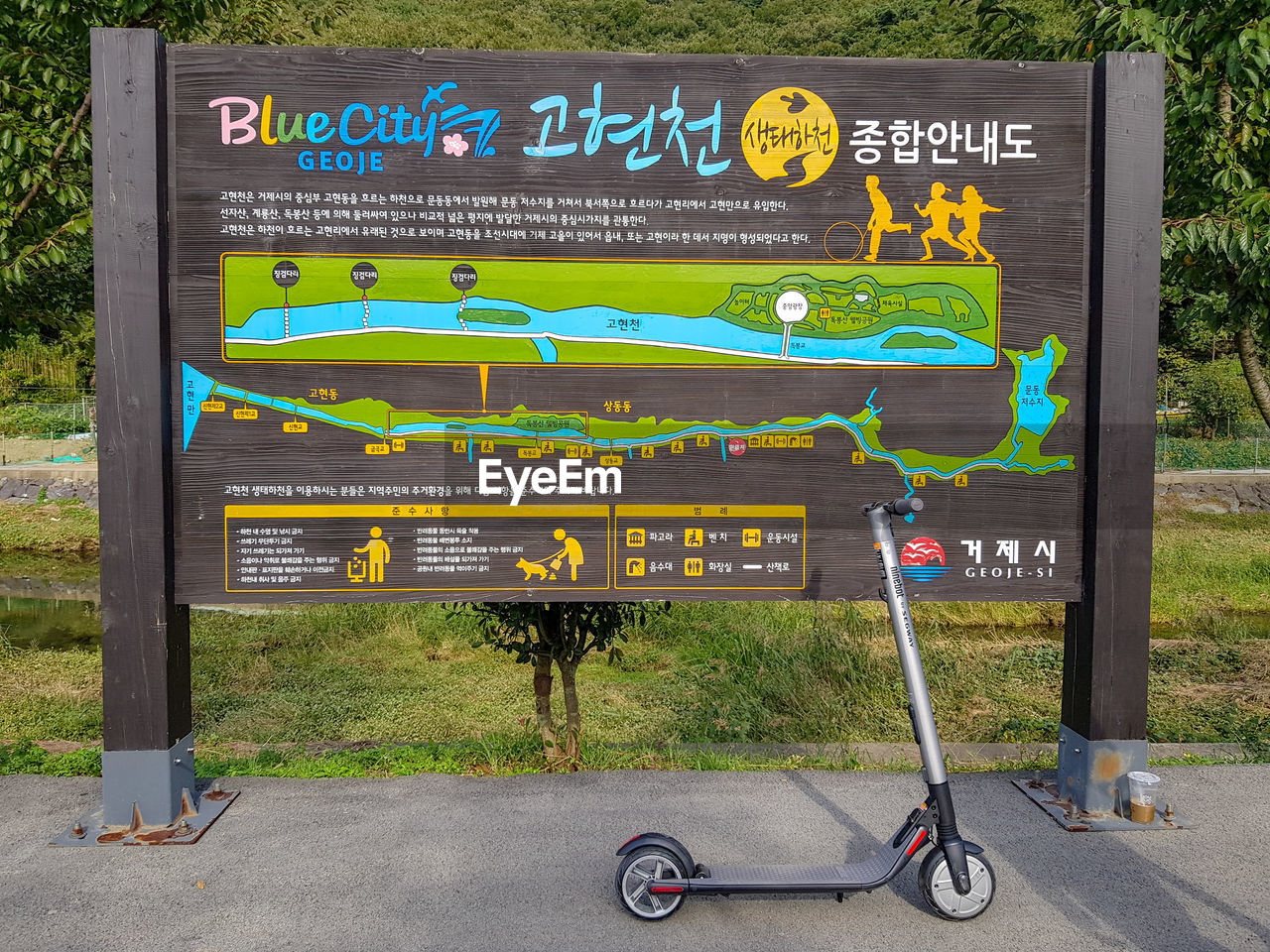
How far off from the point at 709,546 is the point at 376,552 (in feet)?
A: 4.71

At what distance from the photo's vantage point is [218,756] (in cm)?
477

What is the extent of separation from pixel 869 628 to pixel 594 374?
6.27 meters

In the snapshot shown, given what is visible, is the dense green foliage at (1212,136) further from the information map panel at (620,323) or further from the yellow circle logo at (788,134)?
the yellow circle logo at (788,134)

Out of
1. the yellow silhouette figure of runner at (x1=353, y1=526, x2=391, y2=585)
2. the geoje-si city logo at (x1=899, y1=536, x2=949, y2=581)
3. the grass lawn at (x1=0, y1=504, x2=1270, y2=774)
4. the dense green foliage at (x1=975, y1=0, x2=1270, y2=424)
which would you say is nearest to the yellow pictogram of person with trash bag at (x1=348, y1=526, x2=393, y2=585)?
the yellow silhouette figure of runner at (x1=353, y1=526, x2=391, y2=585)

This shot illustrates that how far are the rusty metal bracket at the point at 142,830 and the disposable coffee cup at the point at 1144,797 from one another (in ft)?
12.7

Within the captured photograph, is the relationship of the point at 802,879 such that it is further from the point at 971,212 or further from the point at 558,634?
the point at 971,212

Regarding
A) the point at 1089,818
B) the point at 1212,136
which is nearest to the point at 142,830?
the point at 1089,818

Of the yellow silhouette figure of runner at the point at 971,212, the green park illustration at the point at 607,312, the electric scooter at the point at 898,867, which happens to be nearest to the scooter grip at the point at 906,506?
the electric scooter at the point at 898,867

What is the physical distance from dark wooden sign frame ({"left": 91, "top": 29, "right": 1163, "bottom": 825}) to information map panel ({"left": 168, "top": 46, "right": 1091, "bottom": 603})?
0.35ft

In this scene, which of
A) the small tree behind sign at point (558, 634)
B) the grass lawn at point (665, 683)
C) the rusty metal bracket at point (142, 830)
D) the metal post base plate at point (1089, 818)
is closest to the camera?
the rusty metal bracket at point (142, 830)

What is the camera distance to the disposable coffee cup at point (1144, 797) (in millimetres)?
3717

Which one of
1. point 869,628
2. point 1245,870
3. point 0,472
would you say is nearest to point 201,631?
point 869,628

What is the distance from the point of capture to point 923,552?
3.92 meters

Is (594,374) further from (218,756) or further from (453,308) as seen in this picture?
(218,756)
